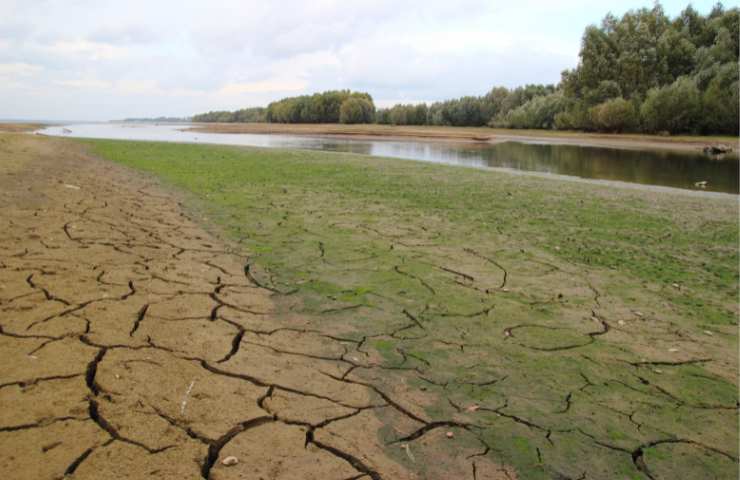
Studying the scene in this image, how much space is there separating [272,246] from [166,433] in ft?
10.7

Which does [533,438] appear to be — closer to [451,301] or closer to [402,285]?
[451,301]

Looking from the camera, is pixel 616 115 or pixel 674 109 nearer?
pixel 674 109

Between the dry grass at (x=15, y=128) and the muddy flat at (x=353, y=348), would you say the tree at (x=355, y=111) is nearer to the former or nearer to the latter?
the dry grass at (x=15, y=128)

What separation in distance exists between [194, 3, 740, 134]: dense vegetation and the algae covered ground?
3541 centimetres

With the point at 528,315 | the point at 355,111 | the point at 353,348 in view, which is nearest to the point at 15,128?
the point at 355,111

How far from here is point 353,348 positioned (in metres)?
3.00

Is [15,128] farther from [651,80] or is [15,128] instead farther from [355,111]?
[651,80]

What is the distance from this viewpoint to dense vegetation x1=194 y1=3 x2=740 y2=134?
122 feet

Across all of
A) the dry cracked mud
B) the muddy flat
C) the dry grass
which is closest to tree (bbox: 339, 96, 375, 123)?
the dry grass

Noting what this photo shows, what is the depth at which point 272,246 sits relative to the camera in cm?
517

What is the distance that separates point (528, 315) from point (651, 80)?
49.9 metres

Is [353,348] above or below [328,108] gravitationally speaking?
below

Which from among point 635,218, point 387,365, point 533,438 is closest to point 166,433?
point 387,365

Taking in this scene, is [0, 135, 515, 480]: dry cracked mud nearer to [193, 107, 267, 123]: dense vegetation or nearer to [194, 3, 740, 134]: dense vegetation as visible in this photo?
[194, 3, 740, 134]: dense vegetation
